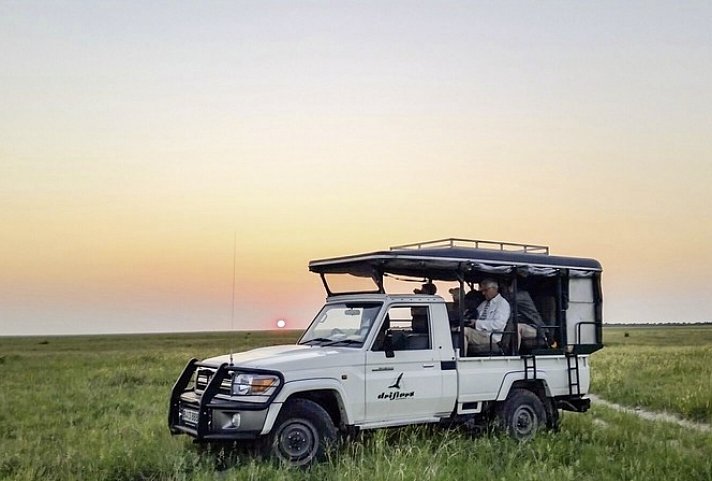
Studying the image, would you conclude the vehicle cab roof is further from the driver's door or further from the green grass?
the green grass

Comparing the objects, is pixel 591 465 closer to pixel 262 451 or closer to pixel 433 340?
pixel 433 340

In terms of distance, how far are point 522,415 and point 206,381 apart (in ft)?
14.5

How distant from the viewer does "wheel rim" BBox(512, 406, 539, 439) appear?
33.1 feet

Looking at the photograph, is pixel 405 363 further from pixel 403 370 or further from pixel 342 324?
pixel 342 324

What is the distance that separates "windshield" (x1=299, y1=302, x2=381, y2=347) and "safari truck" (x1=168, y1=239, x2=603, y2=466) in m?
0.02

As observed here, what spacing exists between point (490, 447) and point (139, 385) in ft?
40.3

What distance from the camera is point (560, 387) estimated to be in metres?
10.7

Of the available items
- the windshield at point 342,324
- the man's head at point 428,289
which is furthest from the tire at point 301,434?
the man's head at point 428,289

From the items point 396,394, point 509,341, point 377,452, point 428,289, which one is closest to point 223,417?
point 377,452

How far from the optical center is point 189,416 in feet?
27.9

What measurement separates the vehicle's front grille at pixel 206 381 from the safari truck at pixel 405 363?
2cm

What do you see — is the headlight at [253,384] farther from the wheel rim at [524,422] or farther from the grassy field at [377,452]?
the wheel rim at [524,422]

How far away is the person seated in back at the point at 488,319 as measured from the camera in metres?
10.1

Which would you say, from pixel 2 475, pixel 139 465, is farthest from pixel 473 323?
pixel 2 475
